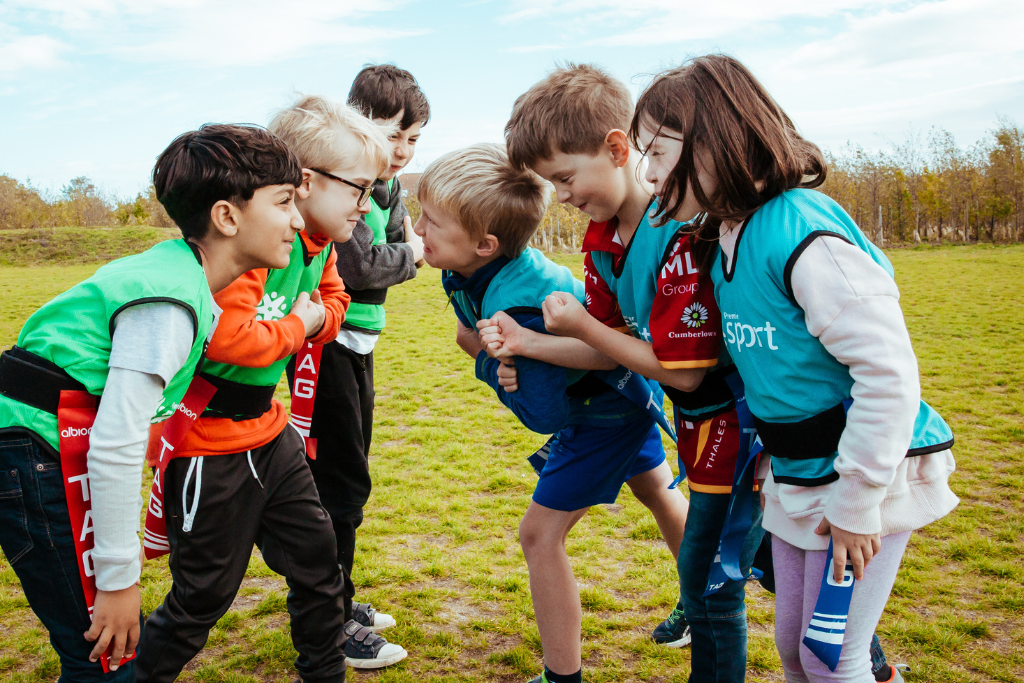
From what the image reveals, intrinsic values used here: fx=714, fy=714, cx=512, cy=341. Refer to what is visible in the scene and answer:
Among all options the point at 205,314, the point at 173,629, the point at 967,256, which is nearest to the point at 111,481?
the point at 205,314

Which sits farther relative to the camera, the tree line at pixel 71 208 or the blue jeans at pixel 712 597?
the tree line at pixel 71 208

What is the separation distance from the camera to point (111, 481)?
167 cm

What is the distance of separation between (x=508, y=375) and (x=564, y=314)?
35 cm

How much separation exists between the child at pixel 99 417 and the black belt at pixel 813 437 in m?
1.44

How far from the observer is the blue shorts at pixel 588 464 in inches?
92.7

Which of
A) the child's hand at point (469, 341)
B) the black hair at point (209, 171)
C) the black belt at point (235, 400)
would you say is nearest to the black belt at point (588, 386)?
the child's hand at point (469, 341)

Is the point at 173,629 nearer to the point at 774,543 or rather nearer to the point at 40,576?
the point at 40,576

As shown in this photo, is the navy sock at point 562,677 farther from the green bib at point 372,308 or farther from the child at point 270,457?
the green bib at point 372,308

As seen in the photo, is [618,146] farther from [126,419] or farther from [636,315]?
[126,419]

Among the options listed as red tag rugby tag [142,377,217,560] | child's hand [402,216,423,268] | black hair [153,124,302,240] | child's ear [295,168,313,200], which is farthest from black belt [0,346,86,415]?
child's hand [402,216,423,268]

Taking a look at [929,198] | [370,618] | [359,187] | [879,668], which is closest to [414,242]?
[359,187]

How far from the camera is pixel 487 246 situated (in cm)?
238

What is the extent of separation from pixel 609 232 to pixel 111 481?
1.50 metres

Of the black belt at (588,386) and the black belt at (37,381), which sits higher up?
the black belt at (37,381)
